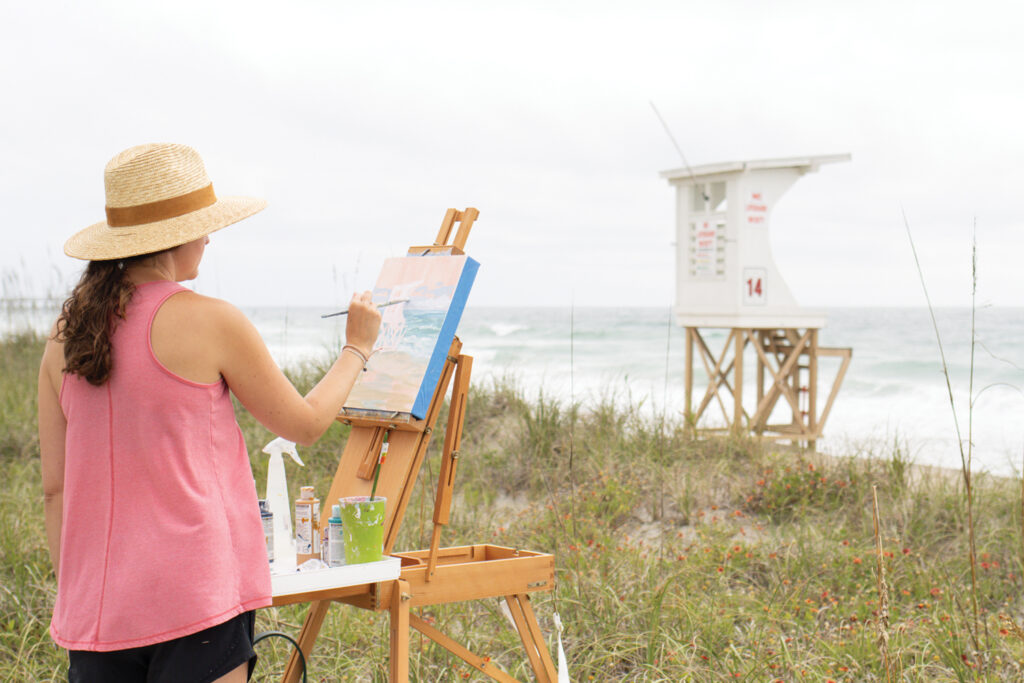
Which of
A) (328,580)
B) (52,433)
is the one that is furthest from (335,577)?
(52,433)

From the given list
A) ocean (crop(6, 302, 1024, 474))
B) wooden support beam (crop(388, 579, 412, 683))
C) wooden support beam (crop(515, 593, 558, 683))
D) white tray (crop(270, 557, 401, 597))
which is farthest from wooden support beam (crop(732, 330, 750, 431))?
white tray (crop(270, 557, 401, 597))

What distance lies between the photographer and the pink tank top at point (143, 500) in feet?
5.03

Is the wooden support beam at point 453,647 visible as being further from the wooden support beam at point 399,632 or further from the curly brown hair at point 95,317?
the curly brown hair at point 95,317

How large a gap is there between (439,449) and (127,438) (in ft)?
15.9

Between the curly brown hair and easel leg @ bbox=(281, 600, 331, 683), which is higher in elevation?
the curly brown hair

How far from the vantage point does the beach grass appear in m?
3.16

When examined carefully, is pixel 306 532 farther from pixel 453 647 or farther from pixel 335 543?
pixel 453 647

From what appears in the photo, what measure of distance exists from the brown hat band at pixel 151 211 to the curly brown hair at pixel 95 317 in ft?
0.33

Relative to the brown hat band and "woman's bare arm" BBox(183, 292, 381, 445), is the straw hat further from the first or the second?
"woman's bare arm" BBox(183, 292, 381, 445)

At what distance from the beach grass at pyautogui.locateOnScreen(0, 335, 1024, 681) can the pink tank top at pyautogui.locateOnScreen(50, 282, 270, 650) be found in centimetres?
135

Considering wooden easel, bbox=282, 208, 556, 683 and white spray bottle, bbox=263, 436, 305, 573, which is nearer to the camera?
white spray bottle, bbox=263, 436, 305, 573

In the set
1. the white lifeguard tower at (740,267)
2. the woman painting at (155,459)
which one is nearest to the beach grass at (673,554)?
the woman painting at (155,459)

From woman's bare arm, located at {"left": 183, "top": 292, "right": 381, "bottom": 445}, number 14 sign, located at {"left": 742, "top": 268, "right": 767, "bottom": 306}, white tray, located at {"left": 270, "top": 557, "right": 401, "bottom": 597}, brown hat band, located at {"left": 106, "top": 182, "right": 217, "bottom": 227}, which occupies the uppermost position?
number 14 sign, located at {"left": 742, "top": 268, "right": 767, "bottom": 306}

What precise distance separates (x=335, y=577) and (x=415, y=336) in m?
0.67
